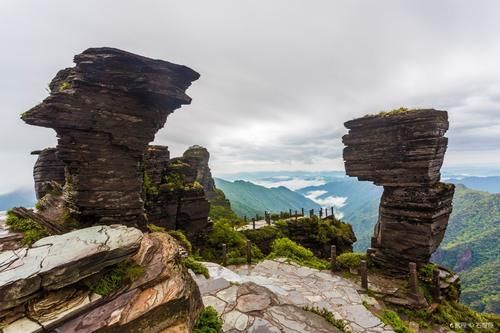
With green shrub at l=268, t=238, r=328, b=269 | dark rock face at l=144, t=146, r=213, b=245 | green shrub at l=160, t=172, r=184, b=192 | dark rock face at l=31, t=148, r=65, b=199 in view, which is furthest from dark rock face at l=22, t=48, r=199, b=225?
green shrub at l=160, t=172, r=184, b=192

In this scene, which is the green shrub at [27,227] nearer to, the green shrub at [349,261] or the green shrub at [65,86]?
the green shrub at [65,86]

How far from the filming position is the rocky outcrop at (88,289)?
3.61 m

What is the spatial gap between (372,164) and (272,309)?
11.1 metres

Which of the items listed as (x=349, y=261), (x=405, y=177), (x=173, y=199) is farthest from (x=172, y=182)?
(x=405, y=177)

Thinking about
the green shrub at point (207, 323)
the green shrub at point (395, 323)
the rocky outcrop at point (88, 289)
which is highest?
the rocky outcrop at point (88, 289)

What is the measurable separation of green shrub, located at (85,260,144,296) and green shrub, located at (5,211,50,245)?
4753 millimetres

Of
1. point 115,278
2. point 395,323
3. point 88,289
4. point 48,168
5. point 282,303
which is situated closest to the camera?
point 88,289

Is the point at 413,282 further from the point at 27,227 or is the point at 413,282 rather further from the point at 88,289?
the point at 27,227

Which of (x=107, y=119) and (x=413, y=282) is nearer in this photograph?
(x=107, y=119)

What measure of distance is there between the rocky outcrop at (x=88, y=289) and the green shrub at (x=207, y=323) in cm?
46

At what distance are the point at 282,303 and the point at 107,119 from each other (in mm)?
9133

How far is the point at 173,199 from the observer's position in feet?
74.4

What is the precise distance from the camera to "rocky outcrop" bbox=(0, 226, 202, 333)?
3.61 metres

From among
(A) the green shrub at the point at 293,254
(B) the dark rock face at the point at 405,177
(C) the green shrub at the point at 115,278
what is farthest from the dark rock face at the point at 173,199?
(C) the green shrub at the point at 115,278
